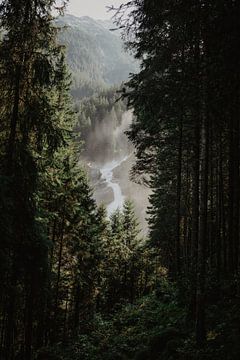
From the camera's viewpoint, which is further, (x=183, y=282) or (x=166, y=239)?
(x=166, y=239)

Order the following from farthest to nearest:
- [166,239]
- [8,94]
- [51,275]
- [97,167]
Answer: [97,167] < [166,239] < [51,275] < [8,94]

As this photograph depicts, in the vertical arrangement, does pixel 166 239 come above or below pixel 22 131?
above

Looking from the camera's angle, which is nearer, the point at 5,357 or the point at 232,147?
the point at 5,357

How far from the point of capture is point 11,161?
10.0 m

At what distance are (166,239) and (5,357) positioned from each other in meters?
24.4

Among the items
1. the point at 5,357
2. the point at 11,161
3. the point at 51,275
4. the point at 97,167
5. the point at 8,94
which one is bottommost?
the point at 5,357

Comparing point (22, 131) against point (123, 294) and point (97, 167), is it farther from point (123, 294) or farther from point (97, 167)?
point (97, 167)

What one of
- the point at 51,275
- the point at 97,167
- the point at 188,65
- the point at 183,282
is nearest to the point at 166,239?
the point at 183,282

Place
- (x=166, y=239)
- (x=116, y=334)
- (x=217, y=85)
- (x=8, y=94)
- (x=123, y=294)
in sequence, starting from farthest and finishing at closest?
1. (x=123, y=294)
2. (x=166, y=239)
3. (x=116, y=334)
4. (x=8, y=94)
5. (x=217, y=85)

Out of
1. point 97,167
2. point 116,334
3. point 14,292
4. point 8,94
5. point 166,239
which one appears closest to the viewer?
point 14,292

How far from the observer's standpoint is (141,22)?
10055mm

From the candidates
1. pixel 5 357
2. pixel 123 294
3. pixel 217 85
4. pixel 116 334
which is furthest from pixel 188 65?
pixel 123 294

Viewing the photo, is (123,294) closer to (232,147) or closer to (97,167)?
(232,147)

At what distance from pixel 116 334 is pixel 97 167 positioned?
180911 mm
